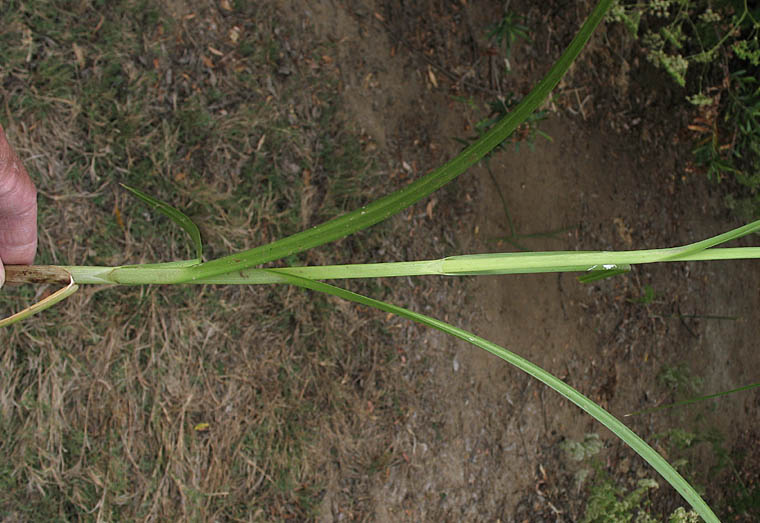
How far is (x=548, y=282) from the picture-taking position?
2332 millimetres

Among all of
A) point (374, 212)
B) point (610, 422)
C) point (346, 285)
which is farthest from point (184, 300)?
point (610, 422)

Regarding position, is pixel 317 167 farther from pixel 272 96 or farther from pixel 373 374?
pixel 373 374

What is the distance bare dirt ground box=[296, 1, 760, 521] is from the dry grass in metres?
0.18

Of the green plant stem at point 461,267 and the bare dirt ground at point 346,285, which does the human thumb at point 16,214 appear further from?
the bare dirt ground at point 346,285

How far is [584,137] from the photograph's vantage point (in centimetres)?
239

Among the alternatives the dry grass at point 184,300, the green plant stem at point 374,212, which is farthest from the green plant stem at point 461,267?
the dry grass at point 184,300

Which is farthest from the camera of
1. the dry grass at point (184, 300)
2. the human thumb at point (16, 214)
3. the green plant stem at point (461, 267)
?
the dry grass at point (184, 300)

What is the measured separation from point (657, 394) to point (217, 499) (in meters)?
1.78

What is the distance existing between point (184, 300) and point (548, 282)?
1308mm

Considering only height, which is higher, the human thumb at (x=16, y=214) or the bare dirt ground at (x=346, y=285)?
the human thumb at (x=16, y=214)

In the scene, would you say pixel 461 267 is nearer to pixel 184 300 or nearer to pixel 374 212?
pixel 374 212

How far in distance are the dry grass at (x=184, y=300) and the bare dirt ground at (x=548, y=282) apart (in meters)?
0.18

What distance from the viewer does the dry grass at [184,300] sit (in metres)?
1.57

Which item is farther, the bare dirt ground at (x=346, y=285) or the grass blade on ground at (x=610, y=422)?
the bare dirt ground at (x=346, y=285)
